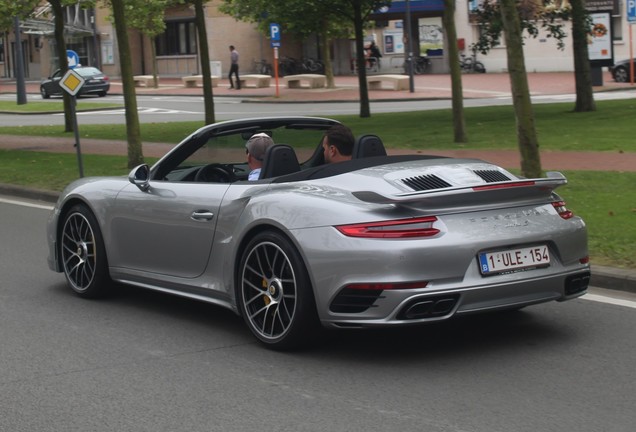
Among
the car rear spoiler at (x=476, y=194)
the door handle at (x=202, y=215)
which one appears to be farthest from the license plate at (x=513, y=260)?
the door handle at (x=202, y=215)

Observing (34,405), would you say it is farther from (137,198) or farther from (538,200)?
(538,200)

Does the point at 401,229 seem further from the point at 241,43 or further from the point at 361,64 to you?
the point at 241,43

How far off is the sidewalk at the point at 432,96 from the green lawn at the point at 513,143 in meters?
0.44

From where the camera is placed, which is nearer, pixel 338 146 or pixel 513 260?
pixel 513 260

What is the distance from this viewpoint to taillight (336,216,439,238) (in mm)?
6109

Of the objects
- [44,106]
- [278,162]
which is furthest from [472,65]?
[278,162]

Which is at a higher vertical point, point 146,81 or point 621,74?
point 146,81

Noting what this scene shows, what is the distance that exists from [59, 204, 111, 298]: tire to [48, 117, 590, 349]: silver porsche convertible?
1.29 ft

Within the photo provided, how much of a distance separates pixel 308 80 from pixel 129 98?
32265mm

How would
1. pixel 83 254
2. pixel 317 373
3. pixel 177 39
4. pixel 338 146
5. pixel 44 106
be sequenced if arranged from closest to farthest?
1. pixel 317 373
2. pixel 338 146
3. pixel 83 254
4. pixel 44 106
5. pixel 177 39

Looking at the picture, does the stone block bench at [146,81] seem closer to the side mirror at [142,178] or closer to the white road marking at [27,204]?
the white road marking at [27,204]

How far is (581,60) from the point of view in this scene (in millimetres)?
25953

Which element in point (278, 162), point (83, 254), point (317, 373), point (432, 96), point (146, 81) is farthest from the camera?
point (146, 81)

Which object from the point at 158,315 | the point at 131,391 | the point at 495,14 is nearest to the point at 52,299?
the point at 158,315
